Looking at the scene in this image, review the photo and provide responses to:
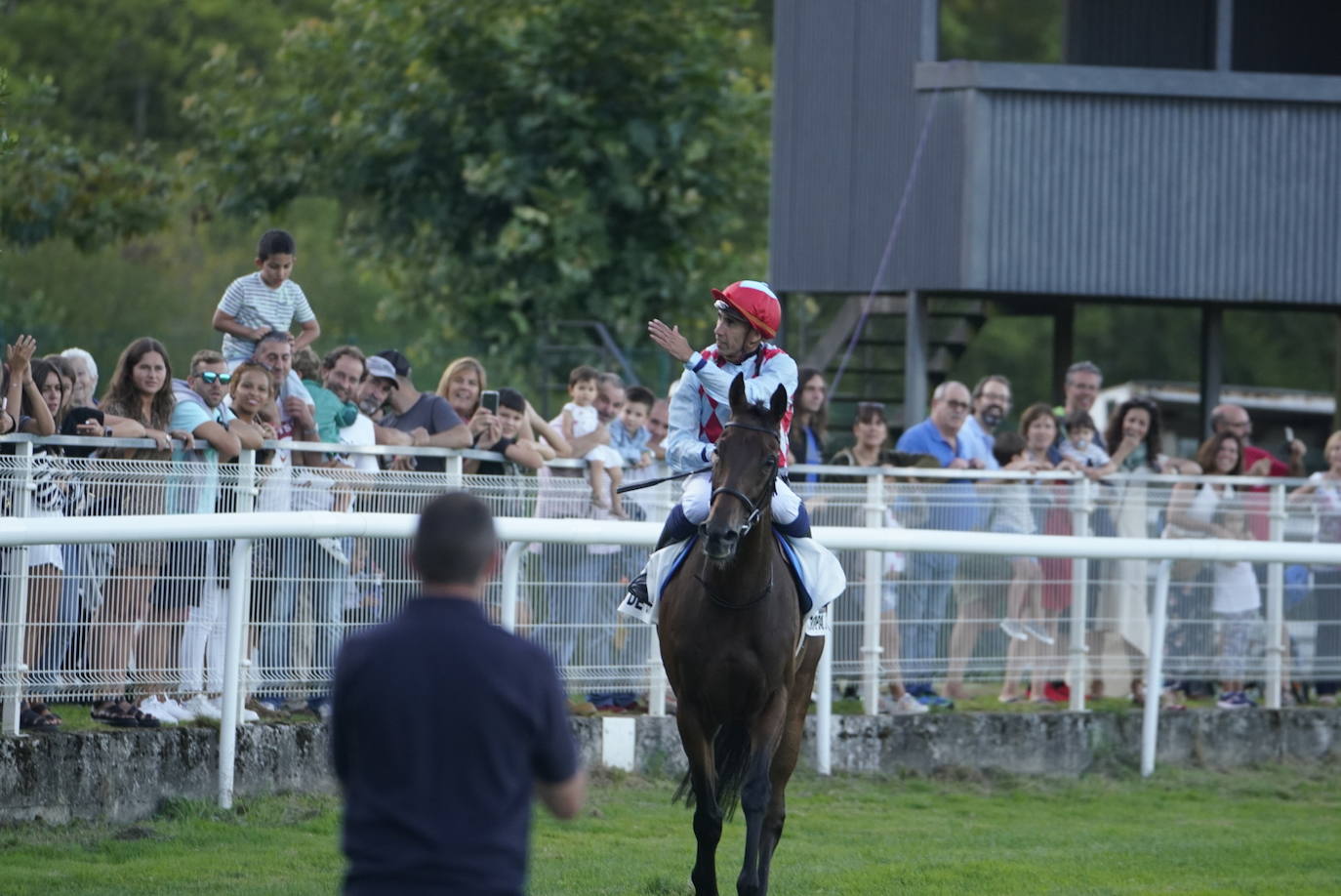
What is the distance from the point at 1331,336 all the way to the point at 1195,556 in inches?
1312

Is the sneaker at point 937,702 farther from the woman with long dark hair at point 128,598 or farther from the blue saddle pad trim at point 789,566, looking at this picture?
the woman with long dark hair at point 128,598

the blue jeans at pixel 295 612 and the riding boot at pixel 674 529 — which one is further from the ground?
the riding boot at pixel 674 529

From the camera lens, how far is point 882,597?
12.3 m

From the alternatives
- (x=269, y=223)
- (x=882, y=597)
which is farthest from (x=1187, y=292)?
(x=269, y=223)

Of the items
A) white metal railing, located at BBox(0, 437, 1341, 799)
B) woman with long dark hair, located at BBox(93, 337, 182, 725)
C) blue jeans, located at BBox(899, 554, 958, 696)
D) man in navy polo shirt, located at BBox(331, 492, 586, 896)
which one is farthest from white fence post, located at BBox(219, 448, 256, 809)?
man in navy polo shirt, located at BBox(331, 492, 586, 896)

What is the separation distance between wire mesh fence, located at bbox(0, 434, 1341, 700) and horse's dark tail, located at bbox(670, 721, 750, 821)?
7.90 feet

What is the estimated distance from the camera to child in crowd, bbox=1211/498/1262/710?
13570 mm

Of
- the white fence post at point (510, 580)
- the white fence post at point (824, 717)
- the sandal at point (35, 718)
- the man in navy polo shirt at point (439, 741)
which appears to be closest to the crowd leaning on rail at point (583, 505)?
the sandal at point (35, 718)

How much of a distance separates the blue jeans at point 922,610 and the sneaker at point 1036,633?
641 millimetres

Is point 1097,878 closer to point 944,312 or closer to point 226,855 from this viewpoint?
point 226,855

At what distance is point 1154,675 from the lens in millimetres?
12477

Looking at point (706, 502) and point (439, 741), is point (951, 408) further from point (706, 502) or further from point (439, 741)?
point (439, 741)

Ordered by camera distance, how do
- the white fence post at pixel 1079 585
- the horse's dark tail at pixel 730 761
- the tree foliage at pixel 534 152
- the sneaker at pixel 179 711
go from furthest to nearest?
the tree foliage at pixel 534 152, the white fence post at pixel 1079 585, the sneaker at pixel 179 711, the horse's dark tail at pixel 730 761

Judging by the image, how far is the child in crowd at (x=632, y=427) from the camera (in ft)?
40.9
